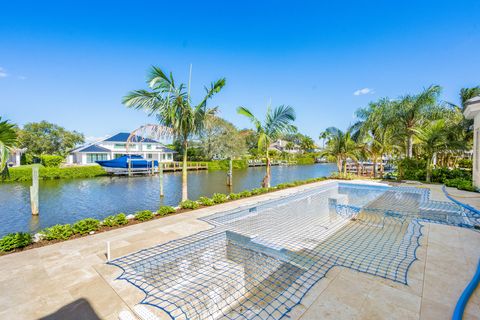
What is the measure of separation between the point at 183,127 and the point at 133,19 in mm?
8616

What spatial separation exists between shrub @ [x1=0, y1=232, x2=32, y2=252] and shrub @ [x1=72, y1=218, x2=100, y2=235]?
0.76m

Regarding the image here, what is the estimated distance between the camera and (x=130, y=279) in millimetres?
2988

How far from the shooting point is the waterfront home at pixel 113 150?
2894 cm

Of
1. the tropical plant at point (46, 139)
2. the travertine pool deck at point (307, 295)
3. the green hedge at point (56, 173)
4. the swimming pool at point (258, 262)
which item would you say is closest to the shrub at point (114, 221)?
the travertine pool deck at point (307, 295)

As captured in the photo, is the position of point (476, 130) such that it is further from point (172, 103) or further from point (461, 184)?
point (172, 103)

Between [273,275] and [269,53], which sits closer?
[273,275]

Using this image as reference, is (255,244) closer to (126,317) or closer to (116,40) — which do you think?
(126,317)

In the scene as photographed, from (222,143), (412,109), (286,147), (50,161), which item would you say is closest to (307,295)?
(412,109)

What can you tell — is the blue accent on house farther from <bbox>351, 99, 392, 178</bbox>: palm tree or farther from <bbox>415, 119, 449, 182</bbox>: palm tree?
<bbox>415, 119, 449, 182</bbox>: palm tree

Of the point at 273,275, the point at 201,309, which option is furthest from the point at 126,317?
the point at 273,275

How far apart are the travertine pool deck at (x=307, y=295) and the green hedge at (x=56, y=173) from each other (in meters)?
19.4

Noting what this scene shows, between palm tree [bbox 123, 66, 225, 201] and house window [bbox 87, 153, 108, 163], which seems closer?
palm tree [bbox 123, 66, 225, 201]

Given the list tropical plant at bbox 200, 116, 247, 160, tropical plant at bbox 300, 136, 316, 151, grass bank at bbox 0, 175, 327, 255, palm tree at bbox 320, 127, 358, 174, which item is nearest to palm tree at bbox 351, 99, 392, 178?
palm tree at bbox 320, 127, 358, 174

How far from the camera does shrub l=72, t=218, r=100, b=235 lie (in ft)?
15.5
